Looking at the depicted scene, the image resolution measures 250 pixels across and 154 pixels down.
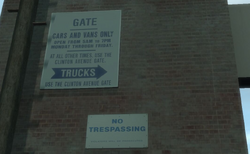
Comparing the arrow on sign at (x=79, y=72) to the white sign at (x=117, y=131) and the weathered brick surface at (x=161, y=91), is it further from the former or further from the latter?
the white sign at (x=117, y=131)

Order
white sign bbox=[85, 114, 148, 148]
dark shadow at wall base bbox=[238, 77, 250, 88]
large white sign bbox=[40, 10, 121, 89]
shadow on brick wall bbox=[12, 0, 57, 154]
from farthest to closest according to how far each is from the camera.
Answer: dark shadow at wall base bbox=[238, 77, 250, 88], large white sign bbox=[40, 10, 121, 89], shadow on brick wall bbox=[12, 0, 57, 154], white sign bbox=[85, 114, 148, 148]

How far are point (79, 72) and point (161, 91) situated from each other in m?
2.03

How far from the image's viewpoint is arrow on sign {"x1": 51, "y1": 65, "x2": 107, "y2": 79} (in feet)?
25.1

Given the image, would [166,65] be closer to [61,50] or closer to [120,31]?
[120,31]

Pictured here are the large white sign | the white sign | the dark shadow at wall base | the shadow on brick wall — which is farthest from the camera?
the dark shadow at wall base

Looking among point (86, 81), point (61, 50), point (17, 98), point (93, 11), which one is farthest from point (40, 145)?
point (93, 11)

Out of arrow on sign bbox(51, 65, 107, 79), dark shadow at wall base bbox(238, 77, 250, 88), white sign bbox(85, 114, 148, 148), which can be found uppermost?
dark shadow at wall base bbox(238, 77, 250, 88)

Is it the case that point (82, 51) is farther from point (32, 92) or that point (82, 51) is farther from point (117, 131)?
point (117, 131)

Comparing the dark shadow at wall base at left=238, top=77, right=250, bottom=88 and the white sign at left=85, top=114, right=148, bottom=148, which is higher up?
the dark shadow at wall base at left=238, top=77, right=250, bottom=88

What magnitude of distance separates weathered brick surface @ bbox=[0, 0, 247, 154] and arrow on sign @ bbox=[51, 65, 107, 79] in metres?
0.37

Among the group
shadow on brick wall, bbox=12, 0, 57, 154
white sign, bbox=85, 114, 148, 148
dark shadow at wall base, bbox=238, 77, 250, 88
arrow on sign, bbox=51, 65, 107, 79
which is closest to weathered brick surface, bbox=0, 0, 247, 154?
shadow on brick wall, bbox=12, 0, 57, 154

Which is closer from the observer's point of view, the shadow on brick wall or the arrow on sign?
the shadow on brick wall

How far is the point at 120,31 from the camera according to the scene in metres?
8.21

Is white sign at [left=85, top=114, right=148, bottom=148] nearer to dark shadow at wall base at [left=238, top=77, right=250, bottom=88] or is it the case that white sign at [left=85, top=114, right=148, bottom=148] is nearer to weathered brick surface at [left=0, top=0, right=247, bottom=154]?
weathered brick surface at [left=0, top=0, right=247, bottom=154]
